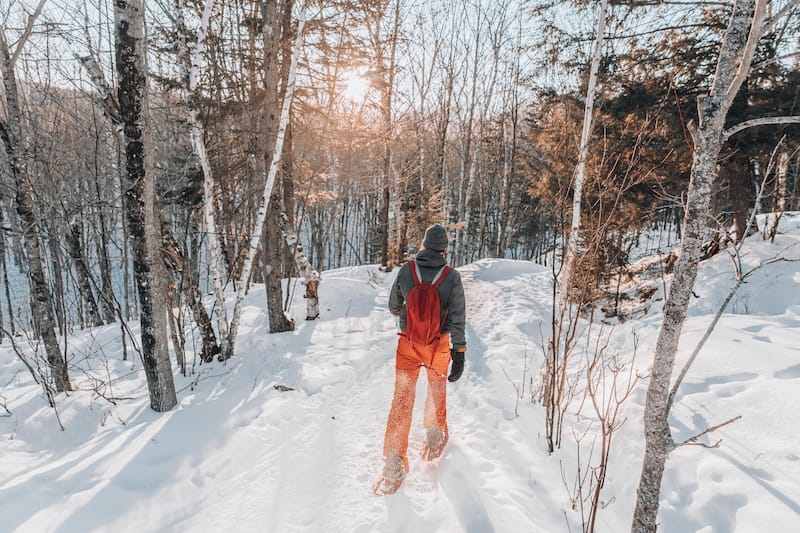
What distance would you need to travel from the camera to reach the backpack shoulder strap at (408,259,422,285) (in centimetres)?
329

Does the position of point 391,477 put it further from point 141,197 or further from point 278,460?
point 141,197

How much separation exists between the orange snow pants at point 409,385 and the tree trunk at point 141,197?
108 inches

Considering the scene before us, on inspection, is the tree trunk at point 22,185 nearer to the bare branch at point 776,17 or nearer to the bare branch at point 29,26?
the bare branch at point 29,26

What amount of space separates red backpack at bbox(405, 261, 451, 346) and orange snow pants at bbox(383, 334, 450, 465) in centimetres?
10

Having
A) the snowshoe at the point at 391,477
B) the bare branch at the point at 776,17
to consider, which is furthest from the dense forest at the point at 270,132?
the snowshoe at the point at 391,477

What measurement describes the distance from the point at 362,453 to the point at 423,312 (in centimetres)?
161

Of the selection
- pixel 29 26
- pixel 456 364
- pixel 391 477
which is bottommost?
pixel 391 477

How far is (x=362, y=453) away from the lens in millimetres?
3646

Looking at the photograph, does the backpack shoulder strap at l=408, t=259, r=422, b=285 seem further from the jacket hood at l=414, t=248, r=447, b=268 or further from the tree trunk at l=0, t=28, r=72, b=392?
the tree trunk at l=0, t=28, r=72, b=392

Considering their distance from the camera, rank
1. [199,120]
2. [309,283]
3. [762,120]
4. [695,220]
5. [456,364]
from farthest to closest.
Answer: [309,283], [199,120], [456,364], [695,220], [762,120]

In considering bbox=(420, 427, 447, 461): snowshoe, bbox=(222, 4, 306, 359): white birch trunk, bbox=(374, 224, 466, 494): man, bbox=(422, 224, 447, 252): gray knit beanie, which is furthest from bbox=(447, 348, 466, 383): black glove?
bbox=(222, 4, 306, 359): white birch trunk

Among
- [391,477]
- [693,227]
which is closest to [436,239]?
[693,227]

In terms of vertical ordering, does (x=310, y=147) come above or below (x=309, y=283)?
above

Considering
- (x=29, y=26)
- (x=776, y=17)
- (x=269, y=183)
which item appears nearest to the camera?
(x=776, y=17)
